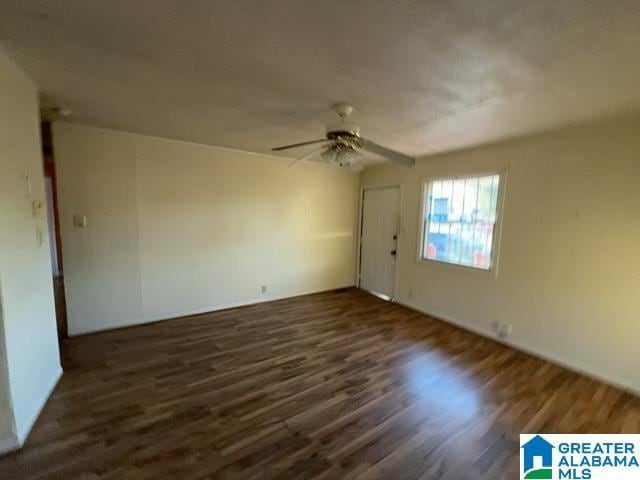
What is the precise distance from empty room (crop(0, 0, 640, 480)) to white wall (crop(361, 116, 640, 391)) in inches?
0.8

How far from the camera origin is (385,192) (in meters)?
4.84

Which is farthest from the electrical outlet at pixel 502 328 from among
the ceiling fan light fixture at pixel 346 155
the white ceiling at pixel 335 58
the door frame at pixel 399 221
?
the ceiling fan light fixture at pixel 346 155

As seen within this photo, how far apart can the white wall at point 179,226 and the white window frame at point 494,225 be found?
1.59 meters

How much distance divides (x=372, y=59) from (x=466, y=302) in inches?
127

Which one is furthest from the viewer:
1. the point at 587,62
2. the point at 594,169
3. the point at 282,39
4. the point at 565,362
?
the point at 565,362

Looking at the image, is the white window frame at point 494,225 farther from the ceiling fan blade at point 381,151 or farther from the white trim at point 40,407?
the white trim at point 40,407

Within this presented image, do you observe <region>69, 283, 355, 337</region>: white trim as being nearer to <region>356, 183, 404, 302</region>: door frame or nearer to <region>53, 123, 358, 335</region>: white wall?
<region>53, 123, 358, 335</region>: white wall

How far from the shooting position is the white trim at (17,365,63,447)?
171cm

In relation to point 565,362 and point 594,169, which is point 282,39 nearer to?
point 594,169

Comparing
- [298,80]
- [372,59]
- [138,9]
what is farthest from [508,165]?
[138,9]

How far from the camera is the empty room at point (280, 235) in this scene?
4.88 feet

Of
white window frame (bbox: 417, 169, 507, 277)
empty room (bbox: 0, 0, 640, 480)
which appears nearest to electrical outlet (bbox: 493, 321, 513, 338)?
empty room (bbox: 0, 0, 640, 480)

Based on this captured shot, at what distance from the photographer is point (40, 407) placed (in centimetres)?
198

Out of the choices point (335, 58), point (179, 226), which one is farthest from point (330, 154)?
point (179, 226)
